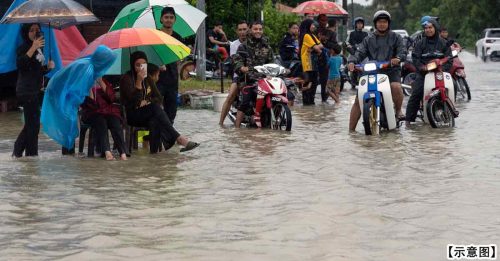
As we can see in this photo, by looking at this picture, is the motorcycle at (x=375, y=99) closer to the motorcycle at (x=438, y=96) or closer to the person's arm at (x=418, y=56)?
the motorcycle at (x=438, y=96)

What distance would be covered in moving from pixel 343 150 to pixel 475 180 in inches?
111

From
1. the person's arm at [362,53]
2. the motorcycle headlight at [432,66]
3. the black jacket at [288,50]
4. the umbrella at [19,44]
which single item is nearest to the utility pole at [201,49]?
the black jacket at [288,50]

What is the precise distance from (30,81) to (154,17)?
8.40 feet

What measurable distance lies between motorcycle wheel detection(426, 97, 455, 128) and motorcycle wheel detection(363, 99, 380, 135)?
110cm

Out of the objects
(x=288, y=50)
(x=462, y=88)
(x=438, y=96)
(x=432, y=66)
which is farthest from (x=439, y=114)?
(x=288, y=50)

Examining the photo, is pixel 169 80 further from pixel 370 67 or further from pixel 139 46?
pixel 370 67

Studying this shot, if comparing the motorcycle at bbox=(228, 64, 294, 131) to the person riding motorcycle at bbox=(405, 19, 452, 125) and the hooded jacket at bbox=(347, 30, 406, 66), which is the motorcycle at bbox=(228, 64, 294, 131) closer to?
the hooded jacket at bbox=(347, 30, 406, 66)

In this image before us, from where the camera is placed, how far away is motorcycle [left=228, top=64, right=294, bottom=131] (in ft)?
49.4

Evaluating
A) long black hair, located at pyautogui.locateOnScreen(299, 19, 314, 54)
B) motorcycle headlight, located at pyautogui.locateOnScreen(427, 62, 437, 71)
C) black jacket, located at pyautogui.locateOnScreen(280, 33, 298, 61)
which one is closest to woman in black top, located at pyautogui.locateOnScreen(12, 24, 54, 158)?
motorcycle headlight, located at pyautogui.locateOnScreen(427, 62, 437, 71)

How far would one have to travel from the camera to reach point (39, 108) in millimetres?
12250

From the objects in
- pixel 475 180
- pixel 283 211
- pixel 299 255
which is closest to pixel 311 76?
pixel 475 180

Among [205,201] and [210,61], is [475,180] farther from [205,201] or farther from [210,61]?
[210,61]

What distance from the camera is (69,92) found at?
466 inches

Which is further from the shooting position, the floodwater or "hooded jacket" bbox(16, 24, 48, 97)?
"hooded jacket" bbox(16, 24, 48, 97)
